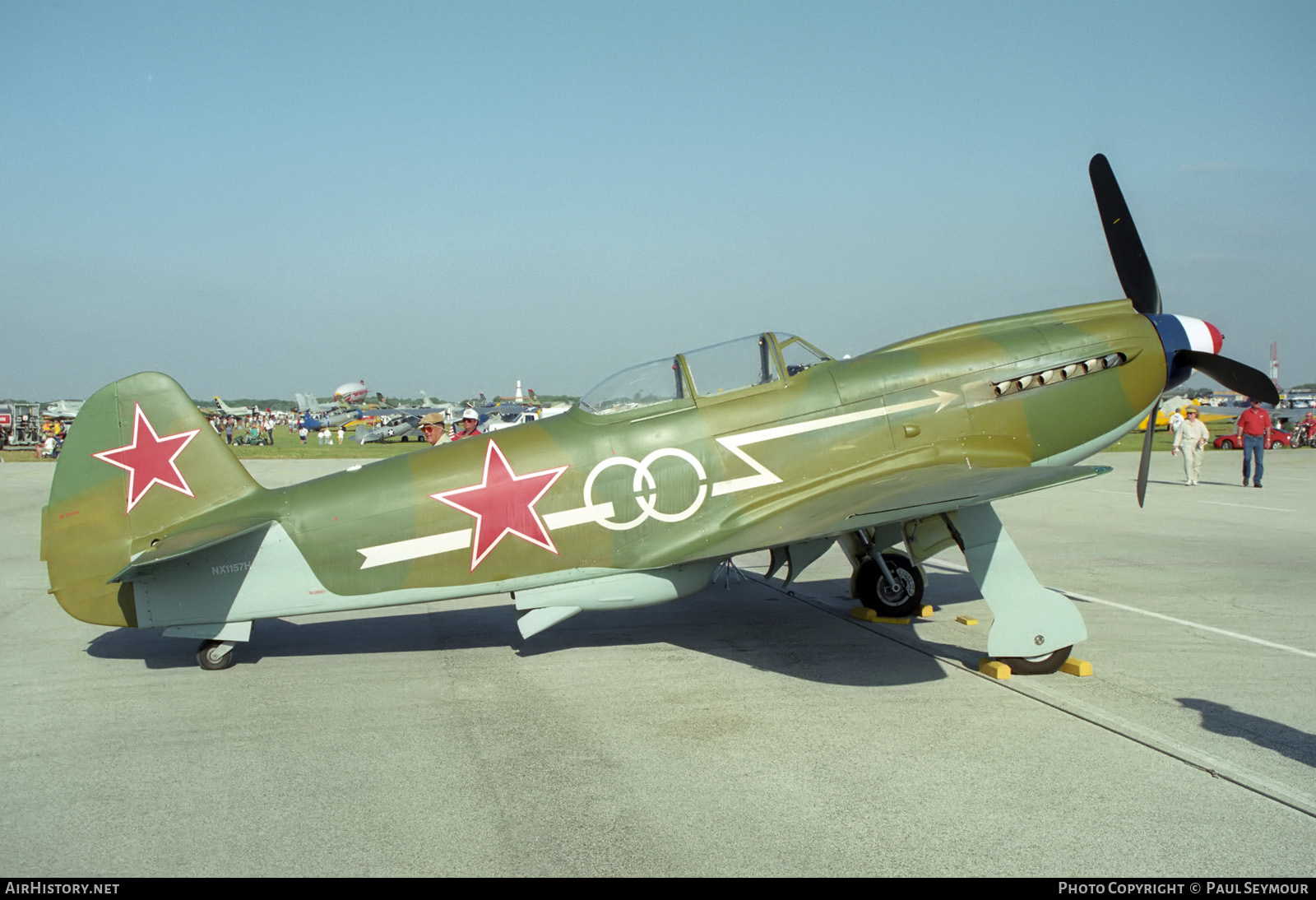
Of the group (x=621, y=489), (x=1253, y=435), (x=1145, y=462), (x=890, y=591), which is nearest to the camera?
(x=621, y=489)

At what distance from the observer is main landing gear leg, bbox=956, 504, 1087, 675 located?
5.62 m

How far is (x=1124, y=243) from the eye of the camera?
25.3 feet

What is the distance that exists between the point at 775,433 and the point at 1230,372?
365cm

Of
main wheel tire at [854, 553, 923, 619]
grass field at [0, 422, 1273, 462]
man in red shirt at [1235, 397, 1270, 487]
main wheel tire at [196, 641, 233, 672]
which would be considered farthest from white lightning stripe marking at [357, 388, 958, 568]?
grass field at [0, 422, 1273, 462]

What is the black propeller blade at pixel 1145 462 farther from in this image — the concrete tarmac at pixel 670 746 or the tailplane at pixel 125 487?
the tailplane at pixel 125 487

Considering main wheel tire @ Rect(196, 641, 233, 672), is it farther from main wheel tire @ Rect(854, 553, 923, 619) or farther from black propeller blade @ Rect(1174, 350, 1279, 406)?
black propeller blade @ Rect(1174, 350, 1279, 406)

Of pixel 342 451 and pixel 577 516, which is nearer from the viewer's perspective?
pixel 577 516

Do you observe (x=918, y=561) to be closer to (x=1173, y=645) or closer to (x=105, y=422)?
(x=1173, y=645)

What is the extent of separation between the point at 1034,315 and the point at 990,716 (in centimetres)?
330

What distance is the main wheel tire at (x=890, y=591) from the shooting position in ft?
24.2

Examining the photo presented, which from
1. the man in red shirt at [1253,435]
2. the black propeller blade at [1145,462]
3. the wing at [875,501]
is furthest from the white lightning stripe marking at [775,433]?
the man in red shirt at [1253,435]

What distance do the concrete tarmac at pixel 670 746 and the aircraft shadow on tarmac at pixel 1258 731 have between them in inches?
0.9

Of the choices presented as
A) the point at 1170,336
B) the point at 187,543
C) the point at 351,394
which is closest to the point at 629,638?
the point at 187,543

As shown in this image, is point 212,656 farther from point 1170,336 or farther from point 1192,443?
point 1192,443
